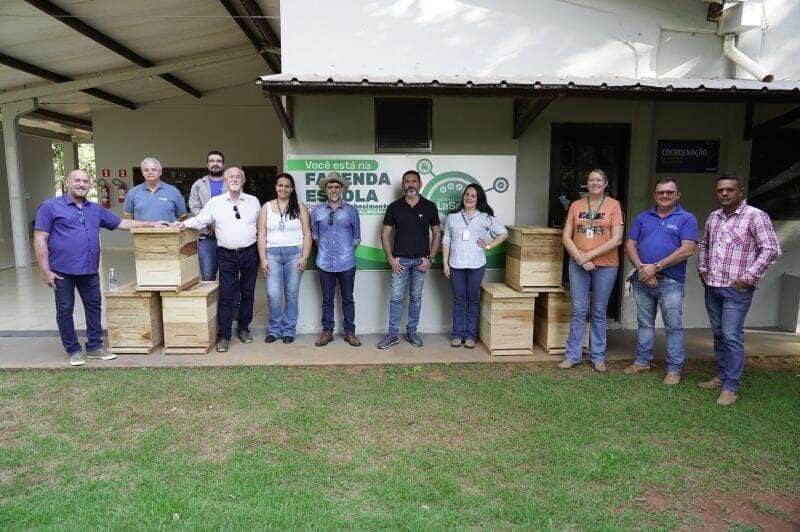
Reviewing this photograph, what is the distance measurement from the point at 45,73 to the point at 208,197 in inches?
282

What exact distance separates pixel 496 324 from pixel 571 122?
2694 millimetres

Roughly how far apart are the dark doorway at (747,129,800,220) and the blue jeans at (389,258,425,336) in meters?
4.35

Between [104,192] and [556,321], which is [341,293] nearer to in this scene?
[556,321]

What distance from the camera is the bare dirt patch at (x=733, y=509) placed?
2.84 m

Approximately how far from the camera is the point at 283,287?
5.87 meters

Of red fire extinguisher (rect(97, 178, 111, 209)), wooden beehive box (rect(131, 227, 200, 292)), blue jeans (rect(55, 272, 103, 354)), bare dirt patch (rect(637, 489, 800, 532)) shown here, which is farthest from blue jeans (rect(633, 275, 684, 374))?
red fire extinguisher (rect(97, 178, 111, 209))

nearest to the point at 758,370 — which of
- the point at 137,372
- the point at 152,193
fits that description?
the point at 137,372

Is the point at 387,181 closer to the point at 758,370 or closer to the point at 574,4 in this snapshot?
the point at 574,4

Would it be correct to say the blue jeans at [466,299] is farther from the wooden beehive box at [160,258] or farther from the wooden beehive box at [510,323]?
the wooden beehive box at [160,258]

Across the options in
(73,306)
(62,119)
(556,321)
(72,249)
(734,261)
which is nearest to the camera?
(734,261)

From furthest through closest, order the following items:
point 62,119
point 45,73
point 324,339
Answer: point 62,119
point 45,73
point 324,339

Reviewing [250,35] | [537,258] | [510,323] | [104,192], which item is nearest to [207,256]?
[510,323]

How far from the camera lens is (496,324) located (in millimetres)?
5551

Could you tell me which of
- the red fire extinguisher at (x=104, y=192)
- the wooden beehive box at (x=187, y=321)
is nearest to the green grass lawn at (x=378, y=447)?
the wooden beehive box at (x=187, y=321)
